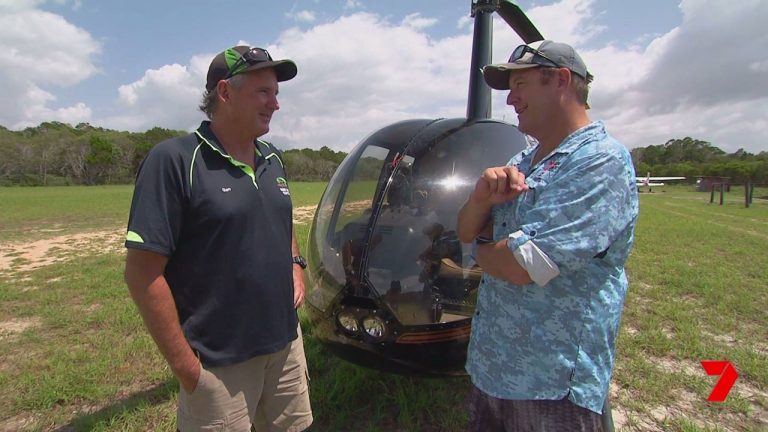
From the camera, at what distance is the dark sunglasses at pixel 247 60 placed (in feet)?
6.31

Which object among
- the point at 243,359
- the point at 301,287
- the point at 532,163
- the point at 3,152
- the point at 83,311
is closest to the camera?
the point at 532,163

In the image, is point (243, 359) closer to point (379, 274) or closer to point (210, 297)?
point (210, 297)

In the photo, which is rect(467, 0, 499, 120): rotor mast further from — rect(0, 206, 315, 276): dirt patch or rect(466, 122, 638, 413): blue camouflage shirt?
rect(0, 206, 315, 276): dirt patch

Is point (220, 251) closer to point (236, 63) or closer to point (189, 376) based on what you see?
point (189, 376)

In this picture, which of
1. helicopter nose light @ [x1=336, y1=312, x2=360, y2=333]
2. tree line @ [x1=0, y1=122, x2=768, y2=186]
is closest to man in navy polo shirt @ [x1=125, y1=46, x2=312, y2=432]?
helicopter nose light @ [x1=336, y1=312, x2=360, y2=333]

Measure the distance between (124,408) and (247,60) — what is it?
266 cm

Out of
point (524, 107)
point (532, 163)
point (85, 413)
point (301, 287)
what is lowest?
point (85, 413)

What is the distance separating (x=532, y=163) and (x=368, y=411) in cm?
212

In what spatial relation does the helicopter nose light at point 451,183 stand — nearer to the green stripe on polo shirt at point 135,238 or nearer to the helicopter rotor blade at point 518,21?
the green stripe on polo shirt at point 135,238

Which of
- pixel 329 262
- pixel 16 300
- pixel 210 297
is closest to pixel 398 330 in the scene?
pixel 329 262

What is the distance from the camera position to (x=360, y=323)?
2.30m

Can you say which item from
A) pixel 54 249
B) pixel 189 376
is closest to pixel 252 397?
pixel 189 376

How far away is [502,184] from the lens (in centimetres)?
155

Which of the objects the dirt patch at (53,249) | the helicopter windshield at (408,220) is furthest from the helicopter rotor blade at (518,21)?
the dirt patch at (53,249)
